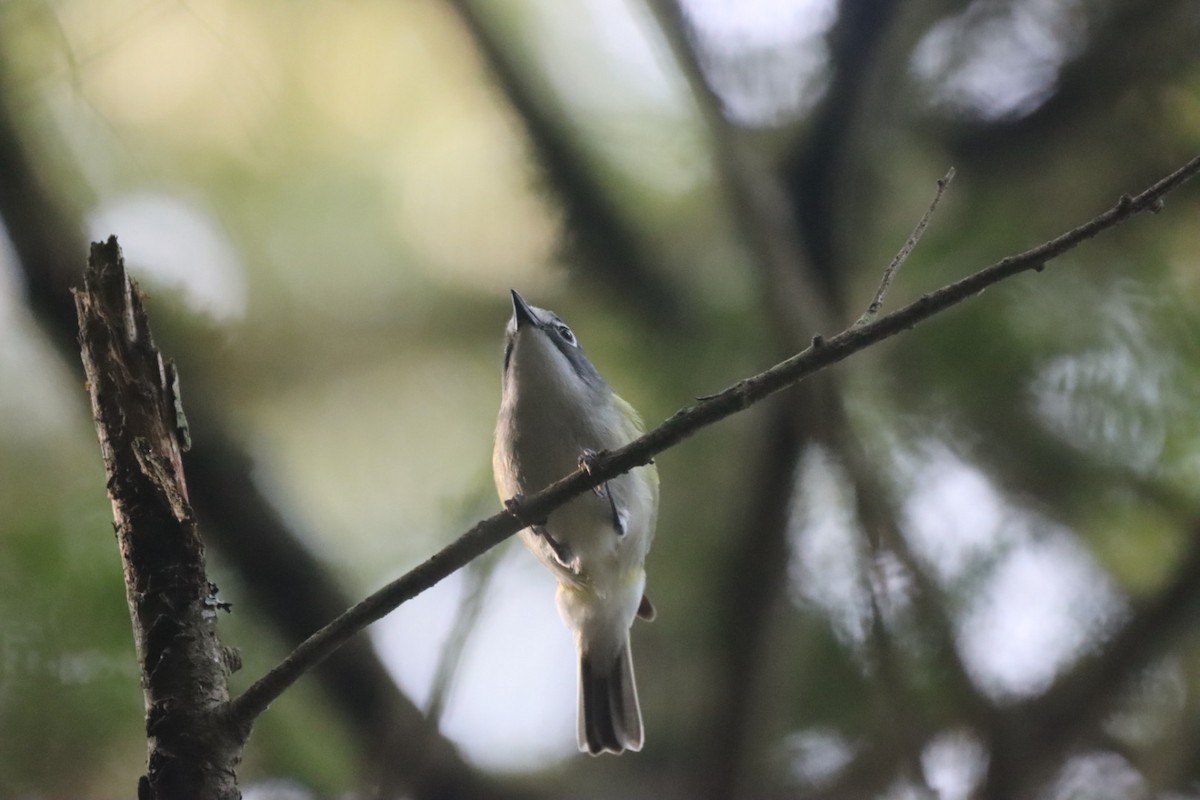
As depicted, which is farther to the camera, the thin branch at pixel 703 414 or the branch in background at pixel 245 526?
the branch in background at pixel 245 526

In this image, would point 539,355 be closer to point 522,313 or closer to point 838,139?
point 522,313

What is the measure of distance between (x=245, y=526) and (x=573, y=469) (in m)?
1.05

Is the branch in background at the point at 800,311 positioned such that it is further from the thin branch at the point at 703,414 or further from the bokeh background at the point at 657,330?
the thin branch at the point at 703,414

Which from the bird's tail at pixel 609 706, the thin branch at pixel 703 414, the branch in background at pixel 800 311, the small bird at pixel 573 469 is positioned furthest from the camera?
the bird's tail at pixel 609 706

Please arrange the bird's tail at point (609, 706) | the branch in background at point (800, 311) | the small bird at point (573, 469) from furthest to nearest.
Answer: the bird's tail at point (609, 706) → the branch in background at point (800, 311) → the small bird at point (573, 469)

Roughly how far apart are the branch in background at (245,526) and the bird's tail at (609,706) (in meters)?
0.38

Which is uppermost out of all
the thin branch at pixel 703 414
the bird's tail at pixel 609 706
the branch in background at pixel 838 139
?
the branch in background at pixel 838 139

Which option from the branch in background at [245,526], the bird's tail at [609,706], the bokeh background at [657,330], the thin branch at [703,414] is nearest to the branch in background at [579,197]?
the bokeh background at [657,330]

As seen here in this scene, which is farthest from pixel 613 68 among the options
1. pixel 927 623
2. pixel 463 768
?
pixel 463 768

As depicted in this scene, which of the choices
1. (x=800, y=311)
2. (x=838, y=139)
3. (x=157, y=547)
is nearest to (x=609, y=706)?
(x=800, y=311)

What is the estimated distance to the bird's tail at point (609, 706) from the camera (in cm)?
278

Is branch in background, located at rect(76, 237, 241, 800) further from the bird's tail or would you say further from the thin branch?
the bird's tail

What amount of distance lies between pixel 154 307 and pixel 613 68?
54.8 inches

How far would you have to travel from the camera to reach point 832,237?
2646mm
